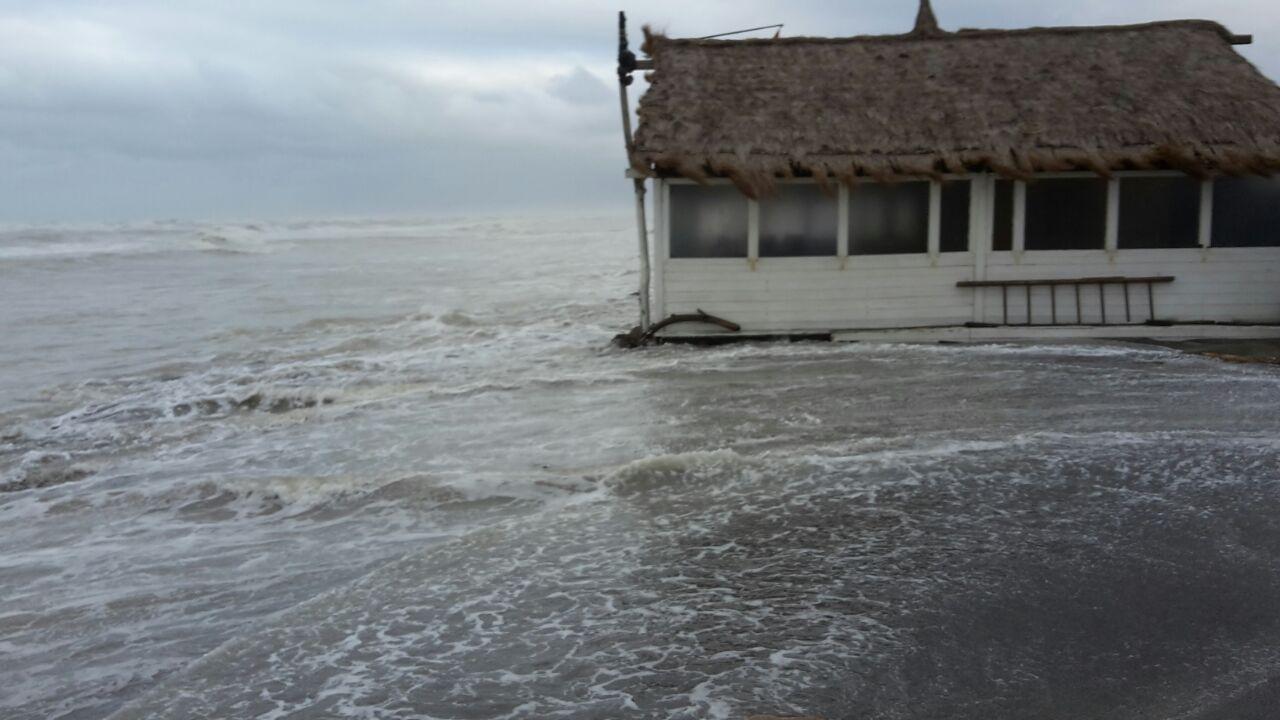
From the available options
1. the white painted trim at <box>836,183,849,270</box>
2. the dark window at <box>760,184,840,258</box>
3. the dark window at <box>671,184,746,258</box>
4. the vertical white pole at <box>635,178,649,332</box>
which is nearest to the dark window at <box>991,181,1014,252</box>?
the white painted trim at <box>836,183,849,270</box>

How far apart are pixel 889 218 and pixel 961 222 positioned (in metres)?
0.84

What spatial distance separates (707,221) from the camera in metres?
12.3

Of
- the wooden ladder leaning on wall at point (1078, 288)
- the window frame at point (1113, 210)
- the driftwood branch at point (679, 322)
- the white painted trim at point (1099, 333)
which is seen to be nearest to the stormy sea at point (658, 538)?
the driftwood branch at point (679, 322)

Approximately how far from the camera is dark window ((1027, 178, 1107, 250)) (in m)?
12.2

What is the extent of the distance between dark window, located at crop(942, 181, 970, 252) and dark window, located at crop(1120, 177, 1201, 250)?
70.9 inches

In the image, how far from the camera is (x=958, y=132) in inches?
472

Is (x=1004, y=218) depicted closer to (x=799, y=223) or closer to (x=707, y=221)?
(x=799, y=223)

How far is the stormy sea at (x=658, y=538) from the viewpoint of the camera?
4207mm

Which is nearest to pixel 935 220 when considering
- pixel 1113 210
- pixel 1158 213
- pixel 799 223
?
pixel 799 223

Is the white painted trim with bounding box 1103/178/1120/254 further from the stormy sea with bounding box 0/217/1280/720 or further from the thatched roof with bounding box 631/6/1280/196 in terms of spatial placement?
the stormy sea with bounding box 0/217/1280/720

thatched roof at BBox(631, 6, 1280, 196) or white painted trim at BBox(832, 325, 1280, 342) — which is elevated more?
thatched roof at BBox(631, 6, 1280, 196)

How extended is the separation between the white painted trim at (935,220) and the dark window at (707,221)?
2.18m

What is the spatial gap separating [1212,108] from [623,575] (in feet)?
34.0

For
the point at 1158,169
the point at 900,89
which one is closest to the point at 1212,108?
the point at 1158,169
